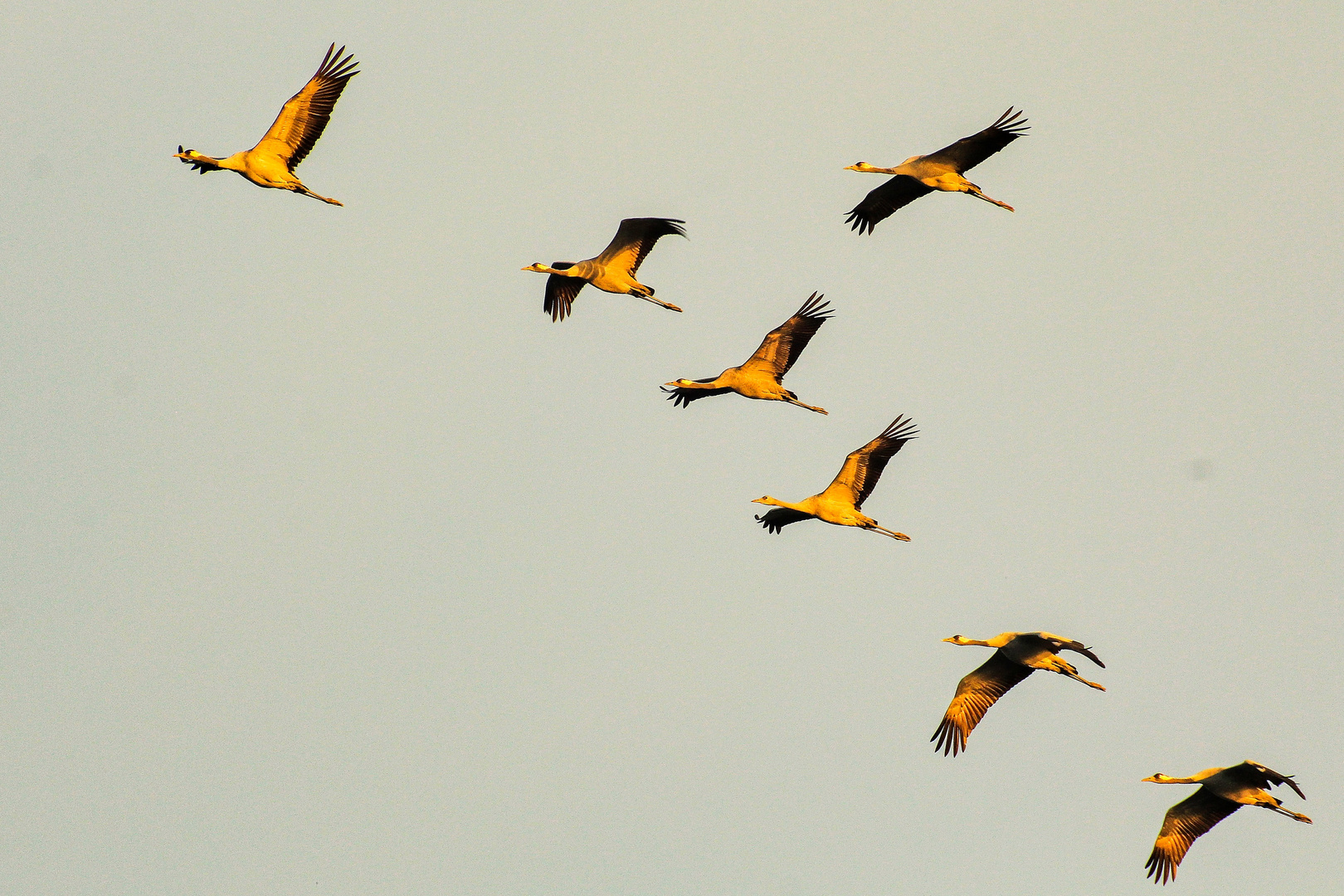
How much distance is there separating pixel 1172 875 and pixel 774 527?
865 centimetres

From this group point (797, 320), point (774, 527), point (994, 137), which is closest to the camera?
point (994, 137)

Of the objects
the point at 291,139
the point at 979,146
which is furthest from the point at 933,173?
the point at 291,139

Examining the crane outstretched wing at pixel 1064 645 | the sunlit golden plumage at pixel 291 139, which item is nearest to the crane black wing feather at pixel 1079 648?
the crane outstretched wing at pixel 1064 645

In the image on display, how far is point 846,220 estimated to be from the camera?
2806cm

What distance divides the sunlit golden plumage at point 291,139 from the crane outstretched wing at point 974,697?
44.1ft

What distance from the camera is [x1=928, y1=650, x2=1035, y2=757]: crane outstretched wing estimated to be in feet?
89.1

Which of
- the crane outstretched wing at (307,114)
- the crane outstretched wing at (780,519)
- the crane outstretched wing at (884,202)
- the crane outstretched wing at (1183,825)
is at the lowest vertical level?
the crane outstretched wing at (1183,825)

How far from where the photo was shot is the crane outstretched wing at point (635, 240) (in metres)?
27.5

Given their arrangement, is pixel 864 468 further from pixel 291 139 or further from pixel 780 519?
pixel 291 139

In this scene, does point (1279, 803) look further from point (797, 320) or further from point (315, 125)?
point (315, 125)

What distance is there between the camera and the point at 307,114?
83.9 feet

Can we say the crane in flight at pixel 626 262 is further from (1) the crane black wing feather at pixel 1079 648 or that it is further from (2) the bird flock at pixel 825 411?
(1) the crane black wing feather at pixel 1079 648

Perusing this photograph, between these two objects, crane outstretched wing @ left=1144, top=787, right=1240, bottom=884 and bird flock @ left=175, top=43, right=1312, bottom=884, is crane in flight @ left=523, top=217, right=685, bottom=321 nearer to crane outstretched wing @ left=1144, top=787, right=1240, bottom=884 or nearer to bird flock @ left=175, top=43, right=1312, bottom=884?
bird flock @ left=175, top=43, right=1312, bottom=884

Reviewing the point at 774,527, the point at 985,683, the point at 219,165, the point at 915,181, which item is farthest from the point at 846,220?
the point at 219,165
